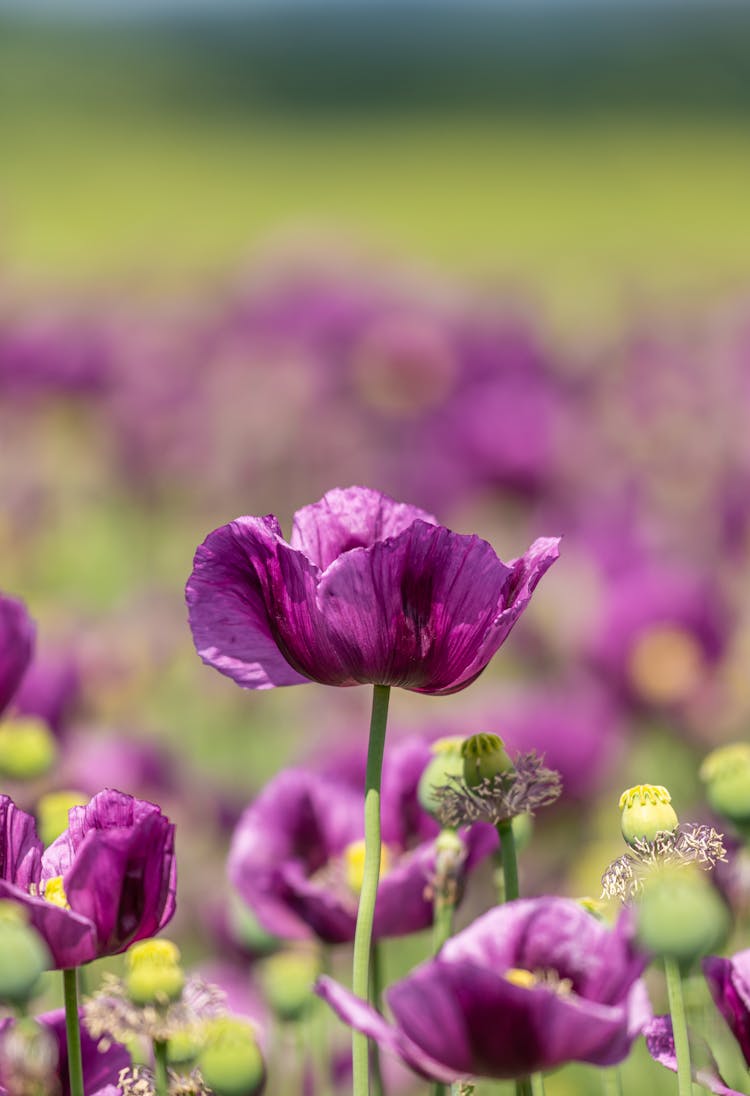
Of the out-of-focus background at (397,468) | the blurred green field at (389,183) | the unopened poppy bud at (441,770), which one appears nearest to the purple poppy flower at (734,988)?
the unopened poppy bud at (441,770)

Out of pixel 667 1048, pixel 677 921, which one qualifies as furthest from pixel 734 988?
pixel 677 921

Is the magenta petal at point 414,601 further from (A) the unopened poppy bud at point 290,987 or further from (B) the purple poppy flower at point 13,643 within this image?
(A) the unopened poppy bud at point 290,987

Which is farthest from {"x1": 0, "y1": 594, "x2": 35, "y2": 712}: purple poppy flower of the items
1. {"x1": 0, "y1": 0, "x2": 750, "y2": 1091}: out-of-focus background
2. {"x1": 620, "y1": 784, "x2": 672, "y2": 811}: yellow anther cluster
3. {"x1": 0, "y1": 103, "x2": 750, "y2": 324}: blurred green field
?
{"x1": 0, "y1": 103, "x2": 750, "y2": 324}: blurred green field

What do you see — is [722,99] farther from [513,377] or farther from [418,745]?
[418,745]

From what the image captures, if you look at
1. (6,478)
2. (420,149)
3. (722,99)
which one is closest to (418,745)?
(6,478)

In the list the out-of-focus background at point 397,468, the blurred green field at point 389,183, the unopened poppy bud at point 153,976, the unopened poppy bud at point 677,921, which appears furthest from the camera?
the blurred green field at point 389,183

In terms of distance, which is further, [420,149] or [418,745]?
[420,149]
